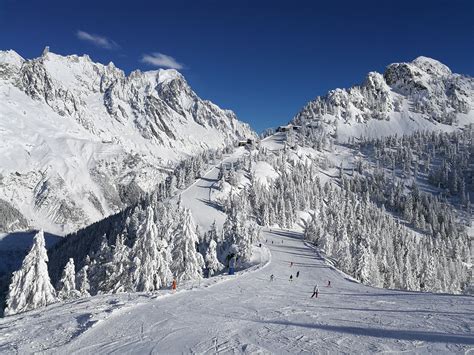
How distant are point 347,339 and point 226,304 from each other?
428 inches

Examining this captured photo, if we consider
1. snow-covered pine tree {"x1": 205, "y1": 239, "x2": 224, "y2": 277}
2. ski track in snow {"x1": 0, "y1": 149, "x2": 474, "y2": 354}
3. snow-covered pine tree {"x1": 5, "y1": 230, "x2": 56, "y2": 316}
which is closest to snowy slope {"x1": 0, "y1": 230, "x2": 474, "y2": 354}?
A: ski track in snow {"x1": 0, "y1": 149, "x2": 474, "y2": 354}

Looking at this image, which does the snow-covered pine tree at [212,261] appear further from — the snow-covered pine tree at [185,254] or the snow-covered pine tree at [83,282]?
the snow-covered pine tree at [83,282]

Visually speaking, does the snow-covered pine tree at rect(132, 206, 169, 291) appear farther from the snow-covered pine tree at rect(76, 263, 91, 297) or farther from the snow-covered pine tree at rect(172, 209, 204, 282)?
the snow-covered pine tree at rect(76, 263, 91, 297)

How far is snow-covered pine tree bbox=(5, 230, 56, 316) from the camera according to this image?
39.6m

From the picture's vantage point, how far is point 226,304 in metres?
25.3

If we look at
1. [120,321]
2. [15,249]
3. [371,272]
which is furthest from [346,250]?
[15,249]

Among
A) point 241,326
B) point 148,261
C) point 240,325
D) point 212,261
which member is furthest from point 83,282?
point 241,326

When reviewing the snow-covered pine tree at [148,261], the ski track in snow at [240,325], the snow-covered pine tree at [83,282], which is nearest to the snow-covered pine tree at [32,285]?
the snow-covered pine tree at [83,282]

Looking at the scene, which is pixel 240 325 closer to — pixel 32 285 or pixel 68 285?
pixel 32 285

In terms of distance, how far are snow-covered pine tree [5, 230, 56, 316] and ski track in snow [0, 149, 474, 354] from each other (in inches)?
709

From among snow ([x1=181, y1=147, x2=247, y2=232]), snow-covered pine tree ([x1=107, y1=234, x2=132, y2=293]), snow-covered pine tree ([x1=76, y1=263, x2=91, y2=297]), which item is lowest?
snow-covered pine tree ([x1=76, y1=263, x2=91, y2=297])

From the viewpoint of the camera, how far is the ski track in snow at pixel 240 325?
1546 cm

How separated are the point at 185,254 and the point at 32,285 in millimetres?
18468

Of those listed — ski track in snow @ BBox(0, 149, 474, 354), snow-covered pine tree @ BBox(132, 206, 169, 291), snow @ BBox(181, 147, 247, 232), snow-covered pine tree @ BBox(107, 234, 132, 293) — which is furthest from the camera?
snow @ BBox(181, 147, 247, 232)
